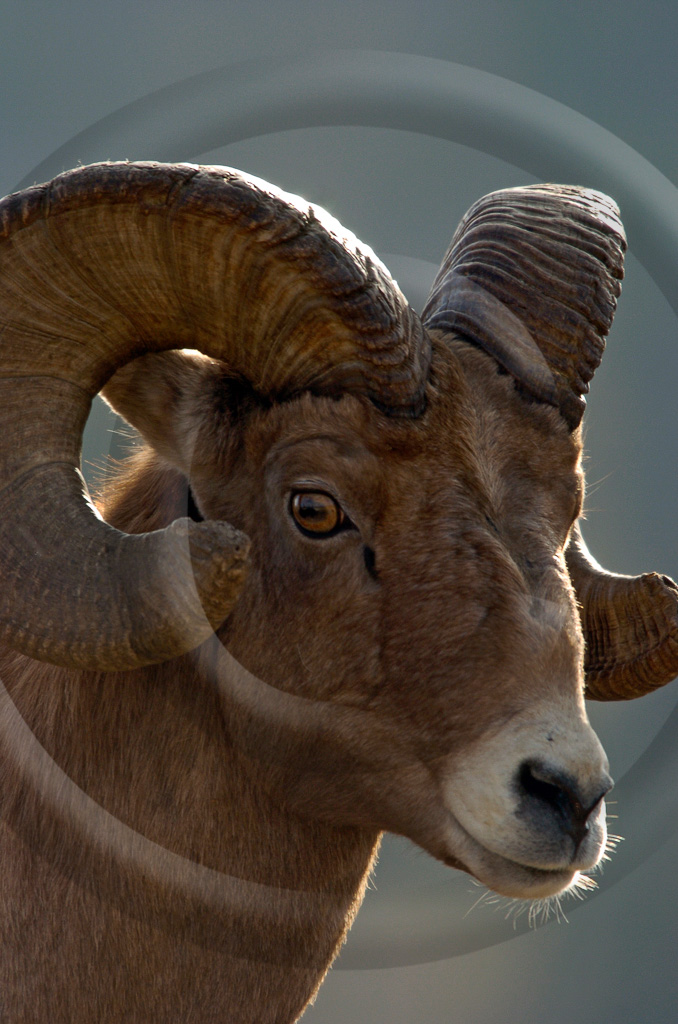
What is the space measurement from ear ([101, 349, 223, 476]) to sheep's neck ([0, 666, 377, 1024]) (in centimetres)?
59

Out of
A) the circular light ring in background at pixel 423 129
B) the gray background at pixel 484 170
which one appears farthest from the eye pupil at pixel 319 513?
the gray background at pixel 484 170

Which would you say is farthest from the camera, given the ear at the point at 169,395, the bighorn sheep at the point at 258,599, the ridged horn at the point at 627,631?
the ridged horn at the point at 627,631

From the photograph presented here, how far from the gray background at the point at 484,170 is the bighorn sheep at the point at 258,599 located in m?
3.45

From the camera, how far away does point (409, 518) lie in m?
2.03

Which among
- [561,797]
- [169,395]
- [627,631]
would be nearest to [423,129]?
[169,395]

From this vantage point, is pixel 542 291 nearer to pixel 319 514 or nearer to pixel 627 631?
pixel 319 514

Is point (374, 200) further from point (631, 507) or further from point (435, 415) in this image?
point (435, 415)

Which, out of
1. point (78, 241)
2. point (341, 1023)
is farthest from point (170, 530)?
point (341, 1023)

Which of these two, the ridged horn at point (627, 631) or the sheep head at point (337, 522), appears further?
the ridged horn at point (627, 631)

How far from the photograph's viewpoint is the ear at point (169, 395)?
2291 mm

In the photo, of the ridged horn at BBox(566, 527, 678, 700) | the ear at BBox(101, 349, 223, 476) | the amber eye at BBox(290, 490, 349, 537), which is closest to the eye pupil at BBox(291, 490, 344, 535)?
the amber eye at BBox(290, 490, 349, 537)

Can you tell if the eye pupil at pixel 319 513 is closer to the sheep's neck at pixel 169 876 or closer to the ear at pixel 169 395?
the ear at pixel 169 395

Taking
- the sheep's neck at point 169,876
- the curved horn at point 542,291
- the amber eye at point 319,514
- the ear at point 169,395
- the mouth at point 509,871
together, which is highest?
the curved horn at point 542,291

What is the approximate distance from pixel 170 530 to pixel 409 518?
537 mm
